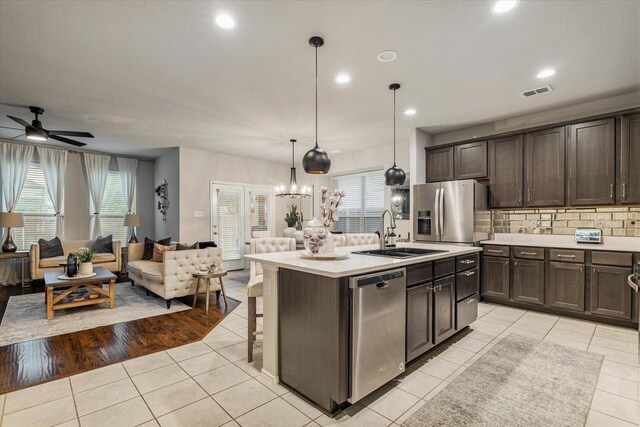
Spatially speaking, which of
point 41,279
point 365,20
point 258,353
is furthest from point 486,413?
point 41,279

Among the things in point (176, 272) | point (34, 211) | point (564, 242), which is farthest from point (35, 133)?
point (564, 242)

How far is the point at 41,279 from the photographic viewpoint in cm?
591

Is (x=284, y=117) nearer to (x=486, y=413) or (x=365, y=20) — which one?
(x=365, y=20)

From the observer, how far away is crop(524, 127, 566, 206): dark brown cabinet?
13.5ft

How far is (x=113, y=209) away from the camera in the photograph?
24.1 ft

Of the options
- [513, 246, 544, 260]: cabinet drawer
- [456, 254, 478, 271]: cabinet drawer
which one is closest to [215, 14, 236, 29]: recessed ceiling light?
[456, 254, 478, 271]: cabinet drawer

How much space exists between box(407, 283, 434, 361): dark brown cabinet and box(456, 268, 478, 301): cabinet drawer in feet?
1.93

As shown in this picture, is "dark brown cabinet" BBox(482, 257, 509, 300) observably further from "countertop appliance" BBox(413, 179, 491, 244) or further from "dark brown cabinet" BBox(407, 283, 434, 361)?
"dark brown cabinet" BBox(407, 283, 434, 361)

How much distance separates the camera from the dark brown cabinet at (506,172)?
4.44m

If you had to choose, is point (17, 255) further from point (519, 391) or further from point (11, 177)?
point (519, 391)

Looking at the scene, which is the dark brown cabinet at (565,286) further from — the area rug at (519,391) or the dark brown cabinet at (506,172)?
the area rug at (519,391)

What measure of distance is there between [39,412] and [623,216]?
6.08m

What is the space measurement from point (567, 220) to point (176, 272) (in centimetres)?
552

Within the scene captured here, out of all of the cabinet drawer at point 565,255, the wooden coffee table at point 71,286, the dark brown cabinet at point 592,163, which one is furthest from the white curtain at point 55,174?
the dark brown cabinet at point 592,163
